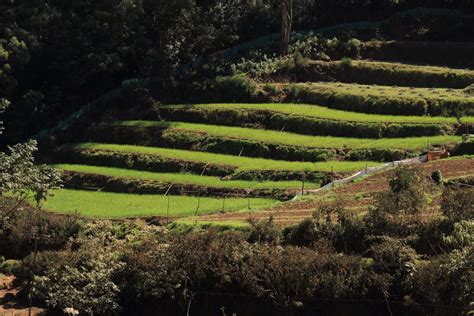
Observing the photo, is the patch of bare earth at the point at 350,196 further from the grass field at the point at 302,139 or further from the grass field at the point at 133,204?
the grass field at the point at 302,139

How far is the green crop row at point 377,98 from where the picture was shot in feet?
150

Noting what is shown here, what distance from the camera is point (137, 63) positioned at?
2255 inches

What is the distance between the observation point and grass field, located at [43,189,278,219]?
130 ft

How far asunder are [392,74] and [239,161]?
12.9 meters

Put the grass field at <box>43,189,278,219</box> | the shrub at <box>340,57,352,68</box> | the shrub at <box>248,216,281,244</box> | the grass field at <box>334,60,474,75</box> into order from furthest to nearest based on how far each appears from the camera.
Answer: the shrub at <box>340,57,352,68</box>
the grass field at <box>334,60,474,75</box>
the grass field at <box>43,189,278,219</box>
the shrub at <box>248,216,281,244</box>

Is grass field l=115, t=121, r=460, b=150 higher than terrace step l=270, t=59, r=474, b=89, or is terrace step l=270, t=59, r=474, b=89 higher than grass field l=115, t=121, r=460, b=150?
terrace step l=270, t=59, r=474, b=89

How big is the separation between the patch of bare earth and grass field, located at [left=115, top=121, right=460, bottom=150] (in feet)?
10.1

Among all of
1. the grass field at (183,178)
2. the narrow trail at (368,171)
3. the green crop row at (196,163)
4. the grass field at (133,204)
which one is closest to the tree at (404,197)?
the narrow trail at (368,171)

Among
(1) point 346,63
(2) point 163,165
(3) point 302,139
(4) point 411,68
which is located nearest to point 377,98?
(4) point 411,68

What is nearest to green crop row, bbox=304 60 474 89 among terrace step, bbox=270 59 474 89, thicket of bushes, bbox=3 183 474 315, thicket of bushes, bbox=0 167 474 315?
terrace step, bbox=270 59 474 89

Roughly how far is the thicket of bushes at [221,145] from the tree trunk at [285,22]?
1019 centimetres

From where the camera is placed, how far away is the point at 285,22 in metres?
54.1

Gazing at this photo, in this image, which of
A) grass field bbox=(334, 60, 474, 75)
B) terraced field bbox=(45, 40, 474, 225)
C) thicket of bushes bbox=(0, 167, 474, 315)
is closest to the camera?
thicket of bushes bbox=(0, 167, 474, 315)

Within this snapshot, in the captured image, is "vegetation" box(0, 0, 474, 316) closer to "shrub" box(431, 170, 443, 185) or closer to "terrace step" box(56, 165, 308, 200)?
"terrace step" box(56, 165, 308, 200)
